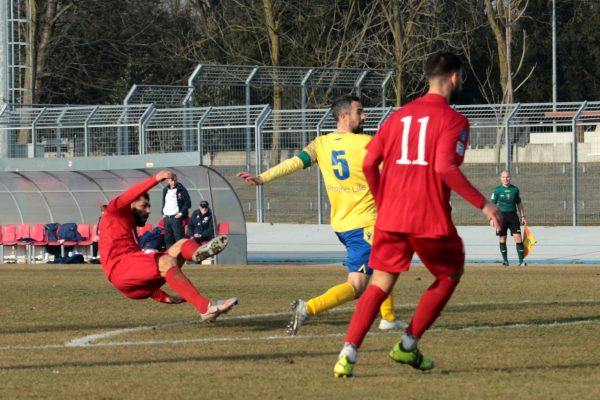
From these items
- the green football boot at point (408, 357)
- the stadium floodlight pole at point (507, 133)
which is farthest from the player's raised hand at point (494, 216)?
the stadium floodlight pole at point (507, 133)

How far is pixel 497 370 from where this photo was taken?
822 centimetres

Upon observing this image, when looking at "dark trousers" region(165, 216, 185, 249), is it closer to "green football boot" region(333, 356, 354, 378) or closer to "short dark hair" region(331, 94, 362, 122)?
"short dark hair" region(331, 94, 362, 122)

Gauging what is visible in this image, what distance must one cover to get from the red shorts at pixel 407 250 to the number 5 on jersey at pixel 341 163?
2.38 m

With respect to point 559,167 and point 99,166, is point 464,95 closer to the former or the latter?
point 559,167

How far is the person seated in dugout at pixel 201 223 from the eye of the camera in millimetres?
23781

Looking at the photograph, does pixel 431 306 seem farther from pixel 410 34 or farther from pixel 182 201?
pixel 410 34

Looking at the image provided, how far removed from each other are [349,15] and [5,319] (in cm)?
3522

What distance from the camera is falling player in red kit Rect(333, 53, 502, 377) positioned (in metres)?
7.66

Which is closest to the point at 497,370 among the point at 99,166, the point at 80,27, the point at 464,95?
the point at 99,166

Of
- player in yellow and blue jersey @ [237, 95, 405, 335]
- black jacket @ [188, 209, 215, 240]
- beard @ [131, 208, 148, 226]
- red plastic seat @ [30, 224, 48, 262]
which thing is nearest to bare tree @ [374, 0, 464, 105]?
red plastic seat @ [30, 224, 48, 262]

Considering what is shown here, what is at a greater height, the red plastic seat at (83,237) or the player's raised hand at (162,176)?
the player's raised hand at (162,176)

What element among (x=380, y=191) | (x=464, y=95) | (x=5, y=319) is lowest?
(x=5, y=319)

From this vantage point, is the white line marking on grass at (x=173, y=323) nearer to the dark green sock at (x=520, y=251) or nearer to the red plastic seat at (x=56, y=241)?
the dark green sock at (x=520, y=251)

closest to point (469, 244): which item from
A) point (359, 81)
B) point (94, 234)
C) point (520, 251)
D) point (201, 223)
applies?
point (520, 251)
